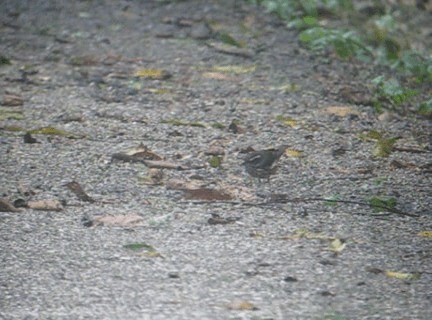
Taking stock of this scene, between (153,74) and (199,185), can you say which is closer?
(199,185)

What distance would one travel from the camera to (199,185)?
4.56 m

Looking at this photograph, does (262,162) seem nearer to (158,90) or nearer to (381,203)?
(381,203)

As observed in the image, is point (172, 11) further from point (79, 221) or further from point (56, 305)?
point (56, 305)

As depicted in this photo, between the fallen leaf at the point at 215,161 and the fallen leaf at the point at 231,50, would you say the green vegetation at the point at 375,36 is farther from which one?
the fallen leaf at the point at 215,161

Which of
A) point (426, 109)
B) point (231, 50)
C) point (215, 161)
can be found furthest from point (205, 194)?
point (231, 50)

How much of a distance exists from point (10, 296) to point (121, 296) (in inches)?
13.7

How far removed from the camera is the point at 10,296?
11.3 ft

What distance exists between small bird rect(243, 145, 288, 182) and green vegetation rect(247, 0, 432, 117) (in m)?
1.15

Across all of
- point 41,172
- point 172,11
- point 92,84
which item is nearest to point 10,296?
point 41,172

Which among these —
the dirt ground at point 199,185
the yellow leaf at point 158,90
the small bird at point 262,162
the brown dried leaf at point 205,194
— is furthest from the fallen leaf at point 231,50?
the brown dried leaf at point 205,194

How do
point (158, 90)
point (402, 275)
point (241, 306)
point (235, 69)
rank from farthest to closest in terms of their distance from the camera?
point (235, 69)
point (158, 90)
point (402, 275)
point (241, 306)

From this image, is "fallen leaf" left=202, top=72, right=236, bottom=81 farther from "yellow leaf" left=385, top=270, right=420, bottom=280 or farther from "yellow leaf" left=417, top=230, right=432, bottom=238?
"yellow leaf" left=385, top=270, right=420, bottom=280

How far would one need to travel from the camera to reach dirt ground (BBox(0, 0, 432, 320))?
3506mm

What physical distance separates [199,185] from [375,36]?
3719 mm
